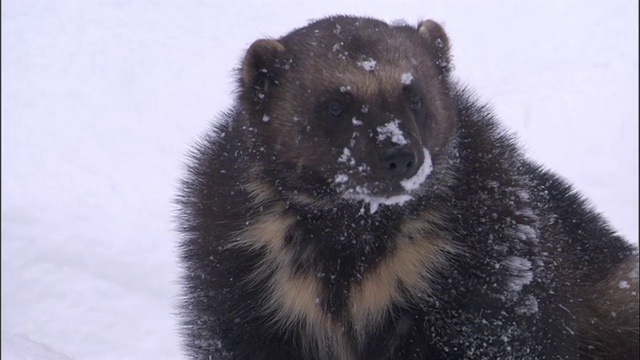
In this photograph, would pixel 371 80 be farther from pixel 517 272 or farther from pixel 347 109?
pixel 517 272

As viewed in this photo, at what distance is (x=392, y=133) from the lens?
240 cm

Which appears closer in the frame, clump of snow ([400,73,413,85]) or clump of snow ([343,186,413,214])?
clump of snow ([343,186,413,214])

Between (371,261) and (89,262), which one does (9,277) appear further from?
(371,261)

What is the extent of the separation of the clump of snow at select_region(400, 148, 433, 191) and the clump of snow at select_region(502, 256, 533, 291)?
42 cm

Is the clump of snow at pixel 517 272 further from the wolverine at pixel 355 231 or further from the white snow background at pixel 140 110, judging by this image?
the white snow background at pixel 140 110

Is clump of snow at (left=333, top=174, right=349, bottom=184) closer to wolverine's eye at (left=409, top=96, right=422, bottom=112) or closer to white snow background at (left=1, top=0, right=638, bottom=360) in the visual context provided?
wolverine's eye at (left=409, top=96, right=422, bottom=112)

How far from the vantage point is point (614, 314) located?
10.6ft

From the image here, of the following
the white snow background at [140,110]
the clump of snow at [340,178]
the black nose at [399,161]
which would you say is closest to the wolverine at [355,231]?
the clump of snow at [340,178]

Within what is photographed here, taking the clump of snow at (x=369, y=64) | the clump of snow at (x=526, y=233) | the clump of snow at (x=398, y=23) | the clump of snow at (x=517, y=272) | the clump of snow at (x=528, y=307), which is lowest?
the clump of snow at (x=528, y=307)

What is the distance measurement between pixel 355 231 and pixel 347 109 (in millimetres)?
386

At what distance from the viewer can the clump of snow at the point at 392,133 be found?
2.38 meters

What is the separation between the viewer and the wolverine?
8.59 feet

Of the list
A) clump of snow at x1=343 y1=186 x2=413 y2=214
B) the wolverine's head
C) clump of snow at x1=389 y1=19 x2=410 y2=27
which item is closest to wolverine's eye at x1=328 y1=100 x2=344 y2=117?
the wolverine's head

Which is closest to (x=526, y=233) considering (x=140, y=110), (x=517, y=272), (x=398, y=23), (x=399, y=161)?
(x=517, y=272)
